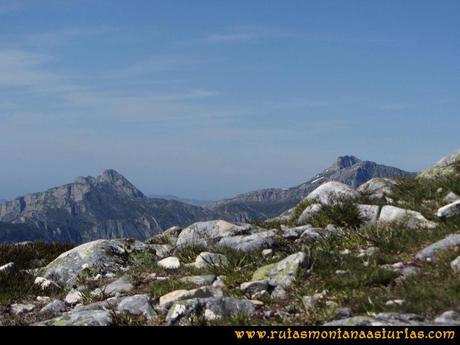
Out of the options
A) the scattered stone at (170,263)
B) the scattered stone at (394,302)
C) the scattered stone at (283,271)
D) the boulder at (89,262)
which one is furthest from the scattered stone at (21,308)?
the scattered stone at (394,302)

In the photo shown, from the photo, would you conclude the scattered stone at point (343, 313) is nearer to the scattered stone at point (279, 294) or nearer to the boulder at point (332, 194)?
the scattered stone at point (279, 294)

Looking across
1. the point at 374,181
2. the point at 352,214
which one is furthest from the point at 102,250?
the point at 374,181

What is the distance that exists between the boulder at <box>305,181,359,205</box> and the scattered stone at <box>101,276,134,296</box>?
5.99 metres

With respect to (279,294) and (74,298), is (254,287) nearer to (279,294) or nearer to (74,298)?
(279,294)

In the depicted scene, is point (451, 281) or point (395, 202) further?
point (395, 202)

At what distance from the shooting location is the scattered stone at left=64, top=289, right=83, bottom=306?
10406 millimetres

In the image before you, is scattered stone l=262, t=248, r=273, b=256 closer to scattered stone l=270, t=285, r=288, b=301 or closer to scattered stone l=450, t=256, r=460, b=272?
scattered stone l=270, t=285, r=288, b=301

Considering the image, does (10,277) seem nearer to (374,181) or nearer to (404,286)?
(404,286)

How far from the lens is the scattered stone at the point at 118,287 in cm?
1011

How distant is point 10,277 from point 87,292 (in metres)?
3.45

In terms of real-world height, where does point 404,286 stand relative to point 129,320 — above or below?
above

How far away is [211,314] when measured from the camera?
744cm

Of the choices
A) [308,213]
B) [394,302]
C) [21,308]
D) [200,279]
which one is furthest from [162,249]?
[394,302]

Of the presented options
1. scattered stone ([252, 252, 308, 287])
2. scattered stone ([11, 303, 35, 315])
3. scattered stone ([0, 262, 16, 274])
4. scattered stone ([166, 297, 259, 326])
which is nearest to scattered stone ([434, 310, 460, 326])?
scattered stone ([166, 297, 259, 326])
